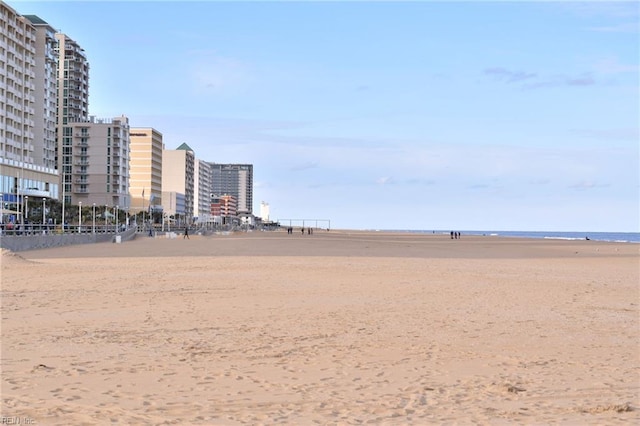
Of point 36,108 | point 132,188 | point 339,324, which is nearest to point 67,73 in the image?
point 36,108

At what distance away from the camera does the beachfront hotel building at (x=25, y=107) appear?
99.4 metres

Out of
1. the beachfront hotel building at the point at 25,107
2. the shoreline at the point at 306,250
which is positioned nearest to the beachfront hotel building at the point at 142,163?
the beachfront hotel building at the point at 25,107

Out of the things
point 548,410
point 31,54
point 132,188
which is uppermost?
point 31,54

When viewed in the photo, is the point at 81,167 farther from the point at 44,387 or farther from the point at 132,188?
the point at 44,387

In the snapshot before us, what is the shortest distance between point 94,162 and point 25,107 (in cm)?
3985

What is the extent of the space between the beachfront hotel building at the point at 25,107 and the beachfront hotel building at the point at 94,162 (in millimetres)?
24764

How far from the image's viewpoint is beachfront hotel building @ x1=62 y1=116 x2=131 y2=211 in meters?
156

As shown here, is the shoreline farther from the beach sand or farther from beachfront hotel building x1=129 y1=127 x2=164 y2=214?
beachfront hotel building x1=129 y1=127 x2=164 y2=214

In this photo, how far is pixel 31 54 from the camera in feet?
396

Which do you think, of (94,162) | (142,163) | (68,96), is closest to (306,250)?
(94,162)

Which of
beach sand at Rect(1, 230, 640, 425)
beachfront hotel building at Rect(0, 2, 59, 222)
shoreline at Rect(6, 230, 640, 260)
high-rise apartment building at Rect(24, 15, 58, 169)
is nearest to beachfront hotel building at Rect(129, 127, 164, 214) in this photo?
high-rise apartment building at Rect(24, 15, 58, 169)

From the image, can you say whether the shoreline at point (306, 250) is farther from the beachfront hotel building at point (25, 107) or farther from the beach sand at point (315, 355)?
the beachfront hotel building at point (25, 107)

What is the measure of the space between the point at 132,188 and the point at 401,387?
187 m

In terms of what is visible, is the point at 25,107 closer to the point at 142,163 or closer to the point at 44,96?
the point at 44,96
